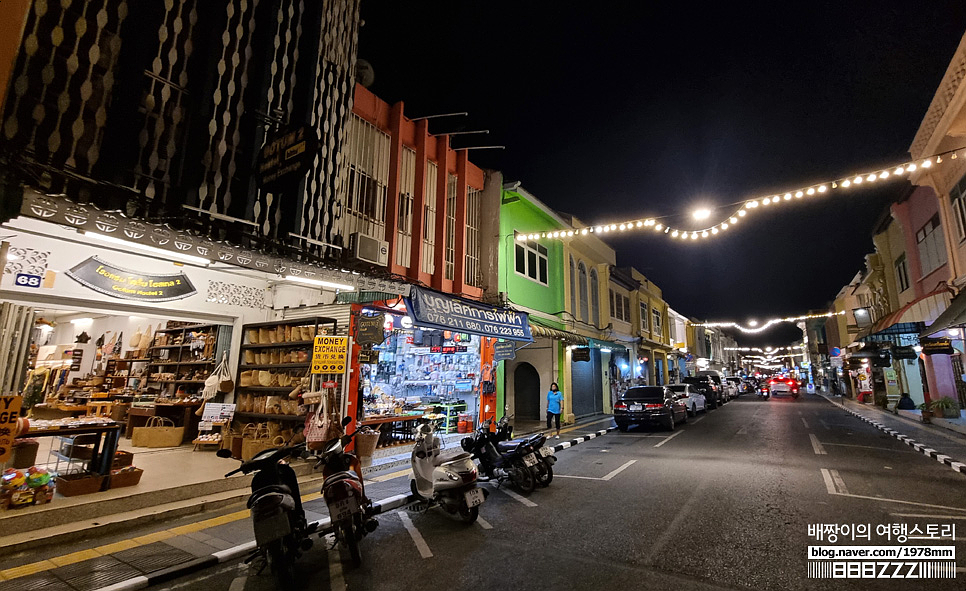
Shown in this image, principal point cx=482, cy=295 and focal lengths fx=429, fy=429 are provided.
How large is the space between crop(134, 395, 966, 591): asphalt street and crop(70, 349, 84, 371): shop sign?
12.5 m

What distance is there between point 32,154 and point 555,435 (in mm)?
13888

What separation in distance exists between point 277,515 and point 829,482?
9190 millimetres

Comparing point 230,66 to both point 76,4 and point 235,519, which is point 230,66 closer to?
point 76,4

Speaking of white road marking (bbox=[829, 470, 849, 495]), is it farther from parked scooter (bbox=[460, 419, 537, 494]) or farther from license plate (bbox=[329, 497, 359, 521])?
license plate (bbox=[329, 497, 359, 521])

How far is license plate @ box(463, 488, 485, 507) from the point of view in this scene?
5.86 meters

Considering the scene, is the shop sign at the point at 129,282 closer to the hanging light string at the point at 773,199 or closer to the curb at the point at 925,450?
the hanging light string at the point at 773,199

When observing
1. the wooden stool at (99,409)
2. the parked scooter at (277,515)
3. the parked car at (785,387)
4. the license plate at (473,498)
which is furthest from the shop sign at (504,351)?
the parked car at (785,387)

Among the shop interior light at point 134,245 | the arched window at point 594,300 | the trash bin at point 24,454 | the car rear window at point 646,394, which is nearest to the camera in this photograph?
the shop interior light at point 134,245

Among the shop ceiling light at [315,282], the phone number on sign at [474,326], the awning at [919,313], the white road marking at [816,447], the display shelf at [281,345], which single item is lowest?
the white road marking at [816,447]

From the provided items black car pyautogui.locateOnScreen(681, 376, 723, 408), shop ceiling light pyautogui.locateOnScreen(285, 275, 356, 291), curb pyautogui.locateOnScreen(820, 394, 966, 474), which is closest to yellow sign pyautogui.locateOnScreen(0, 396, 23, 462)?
shop ceiling light pyautogui.locateOnScreen(285, 275, 356, 291)

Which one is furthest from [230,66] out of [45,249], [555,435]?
[555,435]

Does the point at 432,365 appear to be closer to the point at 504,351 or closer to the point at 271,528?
the point at 504,351

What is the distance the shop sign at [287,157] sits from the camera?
6.99 m

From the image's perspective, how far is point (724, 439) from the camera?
13.4 metres
